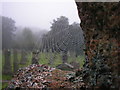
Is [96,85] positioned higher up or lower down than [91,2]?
lower down

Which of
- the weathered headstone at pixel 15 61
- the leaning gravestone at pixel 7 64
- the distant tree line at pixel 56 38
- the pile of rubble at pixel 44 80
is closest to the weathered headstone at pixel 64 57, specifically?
the distant tree line at pixel 56 38

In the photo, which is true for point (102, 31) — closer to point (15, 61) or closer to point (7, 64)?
point (7, 64)

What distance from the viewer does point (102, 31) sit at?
466 cm

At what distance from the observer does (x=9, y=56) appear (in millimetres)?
16156

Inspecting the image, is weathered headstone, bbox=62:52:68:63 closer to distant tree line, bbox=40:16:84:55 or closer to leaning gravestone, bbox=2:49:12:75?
distant tree line, bbox=40:16:84:55

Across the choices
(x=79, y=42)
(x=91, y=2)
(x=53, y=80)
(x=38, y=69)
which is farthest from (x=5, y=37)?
(x=91, y=2)

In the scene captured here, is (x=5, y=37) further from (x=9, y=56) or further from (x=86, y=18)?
(x=86, y=18)

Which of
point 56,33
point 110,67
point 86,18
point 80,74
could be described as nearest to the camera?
point 110,67

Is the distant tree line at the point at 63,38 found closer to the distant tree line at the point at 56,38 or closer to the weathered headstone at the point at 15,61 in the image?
the distant tree line at the point at 56,38

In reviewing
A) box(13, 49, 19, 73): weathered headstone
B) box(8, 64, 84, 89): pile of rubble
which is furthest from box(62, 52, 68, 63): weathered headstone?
box(8, 64, 84, 89): pile of rubble

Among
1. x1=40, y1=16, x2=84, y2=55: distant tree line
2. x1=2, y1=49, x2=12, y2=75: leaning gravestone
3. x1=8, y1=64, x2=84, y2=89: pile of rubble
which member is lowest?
x1=8, y1=64, x2=84, y2=89: pile of rubble

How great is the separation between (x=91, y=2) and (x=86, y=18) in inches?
14.8

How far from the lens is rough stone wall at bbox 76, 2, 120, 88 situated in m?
4.42

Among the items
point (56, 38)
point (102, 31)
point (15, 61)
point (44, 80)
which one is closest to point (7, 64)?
point (15, 61)
